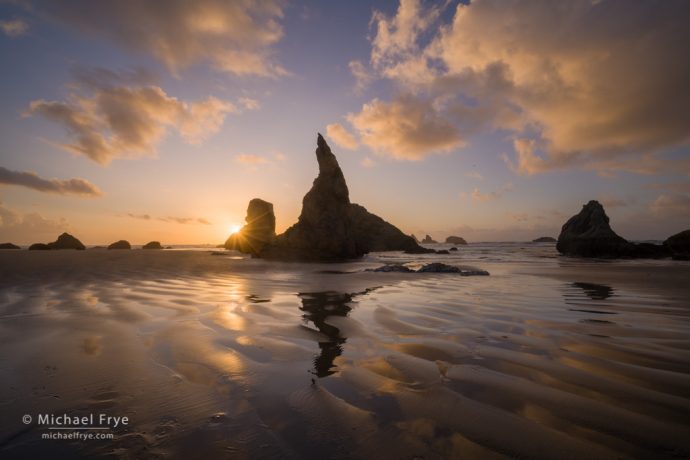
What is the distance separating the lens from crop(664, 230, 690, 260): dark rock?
2606 cm

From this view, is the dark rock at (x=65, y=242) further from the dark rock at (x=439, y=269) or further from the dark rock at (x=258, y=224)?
the dark rock at (x=439, y=269)

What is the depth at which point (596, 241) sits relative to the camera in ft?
109

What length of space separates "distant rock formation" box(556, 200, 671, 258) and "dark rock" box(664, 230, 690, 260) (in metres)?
2.83

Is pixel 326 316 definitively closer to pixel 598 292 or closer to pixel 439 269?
pixel 598 292

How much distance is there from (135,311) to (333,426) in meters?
5.85

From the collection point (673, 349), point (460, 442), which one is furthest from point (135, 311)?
point (673, 349)

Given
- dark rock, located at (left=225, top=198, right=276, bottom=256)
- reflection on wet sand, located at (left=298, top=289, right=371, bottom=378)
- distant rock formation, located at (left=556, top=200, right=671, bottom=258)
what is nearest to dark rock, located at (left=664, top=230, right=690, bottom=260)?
distant rock formation, located at (left=556, top=200, right=671, bottom=258)

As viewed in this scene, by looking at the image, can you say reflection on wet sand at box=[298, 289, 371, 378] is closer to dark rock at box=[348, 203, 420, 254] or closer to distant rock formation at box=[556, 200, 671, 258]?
distant rock formation at box=[556, 200, 671, 258]

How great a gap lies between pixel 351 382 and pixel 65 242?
6998 cm

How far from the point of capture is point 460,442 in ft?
6.34

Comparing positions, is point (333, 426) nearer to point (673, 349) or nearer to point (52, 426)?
point (52, 426)

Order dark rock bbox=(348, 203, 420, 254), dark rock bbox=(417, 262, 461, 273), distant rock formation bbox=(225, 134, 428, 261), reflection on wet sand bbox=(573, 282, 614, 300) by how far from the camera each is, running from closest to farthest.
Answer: reflection on wet sand bbox=(573, 282, 614, 300) < dark rock bbox=(417, 262, 461, 273) < distant rock formation bbox=(225, 134, 428, 261) < dark rock bbox=(348, 203, 420, 254)

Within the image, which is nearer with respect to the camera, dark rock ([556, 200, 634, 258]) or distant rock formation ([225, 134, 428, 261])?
dark rock ([556, 200, 634, 258])

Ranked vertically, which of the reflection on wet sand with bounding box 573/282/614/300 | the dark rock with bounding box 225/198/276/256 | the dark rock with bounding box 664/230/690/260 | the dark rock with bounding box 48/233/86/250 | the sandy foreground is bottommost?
the reflection on wet sand with bounding box 573/282/614/300
